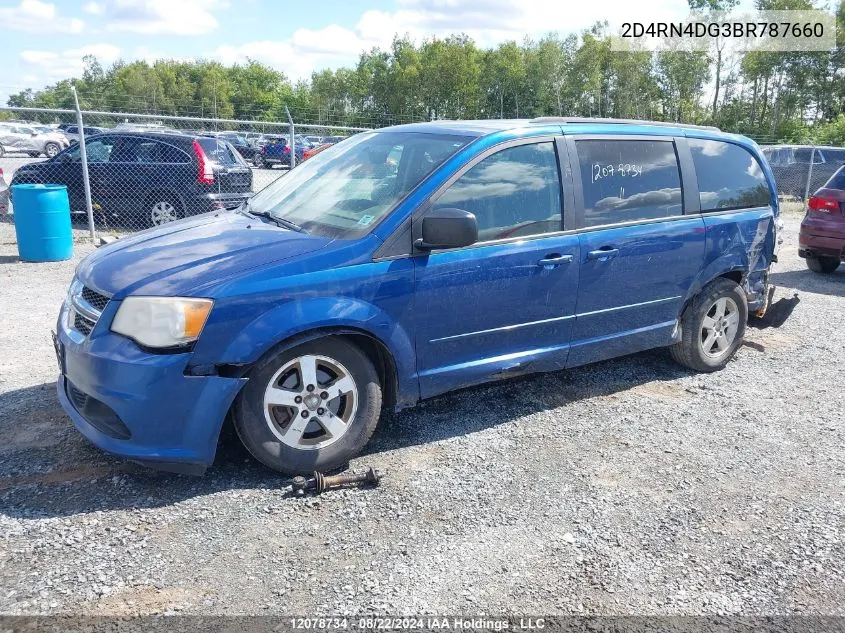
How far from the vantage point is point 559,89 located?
5781 centimetres

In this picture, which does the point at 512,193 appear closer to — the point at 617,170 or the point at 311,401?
the point at 617,170

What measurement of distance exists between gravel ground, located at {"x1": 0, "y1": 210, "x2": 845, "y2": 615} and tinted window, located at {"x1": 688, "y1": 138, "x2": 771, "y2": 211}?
4.94 ft

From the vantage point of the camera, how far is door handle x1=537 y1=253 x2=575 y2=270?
429cm

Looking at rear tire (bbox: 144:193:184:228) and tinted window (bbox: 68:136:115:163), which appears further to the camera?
tinted window (bbox: 68:136:115:163)

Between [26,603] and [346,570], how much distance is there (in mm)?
1215

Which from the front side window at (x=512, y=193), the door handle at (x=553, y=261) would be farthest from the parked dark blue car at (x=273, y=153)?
the door handle at (x=553, y=261)

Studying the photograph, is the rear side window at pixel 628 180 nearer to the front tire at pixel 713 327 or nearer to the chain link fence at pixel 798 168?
the front tire at pixel 713 327

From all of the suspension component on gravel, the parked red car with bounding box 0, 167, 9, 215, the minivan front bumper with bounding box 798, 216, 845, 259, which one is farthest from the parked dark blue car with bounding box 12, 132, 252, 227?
the minivan front bumper with bounding box 798, 216, 845, 259

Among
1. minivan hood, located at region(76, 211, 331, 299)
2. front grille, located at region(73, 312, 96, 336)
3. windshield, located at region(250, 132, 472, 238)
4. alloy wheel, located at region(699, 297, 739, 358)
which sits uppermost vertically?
windshield, located at region(250, 132, 472, 238)

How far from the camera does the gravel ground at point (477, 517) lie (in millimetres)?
2838

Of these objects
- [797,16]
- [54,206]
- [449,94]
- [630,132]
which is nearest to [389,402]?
[630,132]

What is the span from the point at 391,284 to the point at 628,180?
204cm

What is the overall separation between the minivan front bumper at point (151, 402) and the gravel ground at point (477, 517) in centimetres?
27

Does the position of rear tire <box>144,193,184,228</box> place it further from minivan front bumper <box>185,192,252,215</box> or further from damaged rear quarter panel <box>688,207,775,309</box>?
damaged rear quarter panel <box>688,207,775,309</box>
